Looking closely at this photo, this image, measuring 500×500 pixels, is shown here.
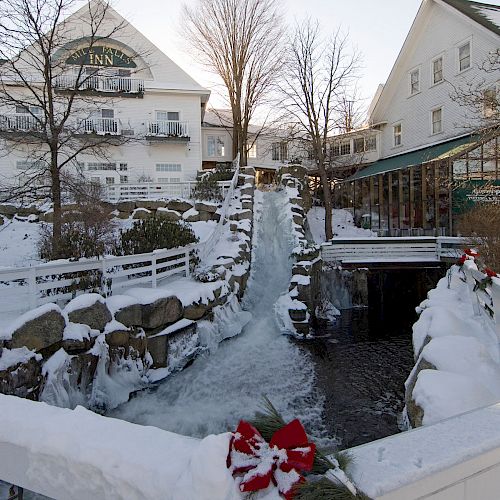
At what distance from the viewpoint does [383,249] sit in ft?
53.3

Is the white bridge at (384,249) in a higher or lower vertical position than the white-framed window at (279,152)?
lower

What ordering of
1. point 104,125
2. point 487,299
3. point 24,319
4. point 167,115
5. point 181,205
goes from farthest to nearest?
point 167,115, point 104,125, point 181,205, point 24,319, point 487,299

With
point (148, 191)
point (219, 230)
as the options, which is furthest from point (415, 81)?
point (219, 230)

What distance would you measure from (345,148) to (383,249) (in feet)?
49.1

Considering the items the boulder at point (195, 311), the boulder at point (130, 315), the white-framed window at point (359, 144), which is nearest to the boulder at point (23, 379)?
the boulder at point (130, 315)

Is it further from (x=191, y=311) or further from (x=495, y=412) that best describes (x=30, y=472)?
(x=191, y=311)

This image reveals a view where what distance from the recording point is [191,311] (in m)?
9.41

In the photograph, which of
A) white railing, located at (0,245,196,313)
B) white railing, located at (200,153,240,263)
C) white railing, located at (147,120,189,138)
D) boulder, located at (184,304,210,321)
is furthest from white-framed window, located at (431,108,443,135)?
boulder, located at (184,304,210,321)

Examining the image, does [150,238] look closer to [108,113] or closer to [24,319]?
[24,319]

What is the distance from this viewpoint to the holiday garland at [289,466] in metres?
1.27

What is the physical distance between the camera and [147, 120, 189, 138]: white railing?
922 inches

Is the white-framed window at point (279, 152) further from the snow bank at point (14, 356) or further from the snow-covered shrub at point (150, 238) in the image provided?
the snow bank at point (14, 356)

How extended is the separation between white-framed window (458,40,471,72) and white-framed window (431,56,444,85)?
1264 millimetres

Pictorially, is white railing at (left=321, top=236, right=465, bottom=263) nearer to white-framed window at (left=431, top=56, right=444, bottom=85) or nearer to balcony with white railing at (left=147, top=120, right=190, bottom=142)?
white-framed window at (left=431, top=56, right=444, bottom=85)
